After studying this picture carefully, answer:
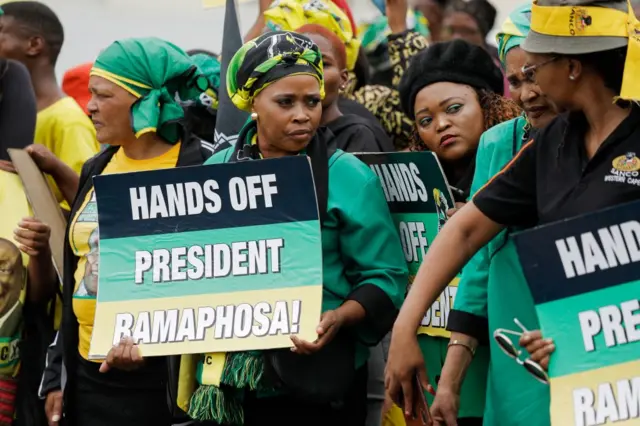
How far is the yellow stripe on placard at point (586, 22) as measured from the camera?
3.73 m

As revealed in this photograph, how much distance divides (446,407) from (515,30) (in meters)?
1.41

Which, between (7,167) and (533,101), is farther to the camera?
(7,167)

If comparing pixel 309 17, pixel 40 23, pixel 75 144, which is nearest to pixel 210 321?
pixel 309 17

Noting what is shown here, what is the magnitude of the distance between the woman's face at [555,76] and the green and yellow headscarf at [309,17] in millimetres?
2600

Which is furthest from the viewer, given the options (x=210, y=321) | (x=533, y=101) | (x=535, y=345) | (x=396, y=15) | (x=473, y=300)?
(x=396, y=15)

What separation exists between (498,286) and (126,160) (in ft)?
6.48

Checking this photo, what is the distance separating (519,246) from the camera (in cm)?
374

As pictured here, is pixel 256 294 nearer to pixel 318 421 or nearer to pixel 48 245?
pixel 318 421

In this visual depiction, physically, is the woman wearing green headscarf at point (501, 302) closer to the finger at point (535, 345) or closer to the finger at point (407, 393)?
the finger at point (407, 393)

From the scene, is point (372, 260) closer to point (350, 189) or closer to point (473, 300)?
point (350, 189)

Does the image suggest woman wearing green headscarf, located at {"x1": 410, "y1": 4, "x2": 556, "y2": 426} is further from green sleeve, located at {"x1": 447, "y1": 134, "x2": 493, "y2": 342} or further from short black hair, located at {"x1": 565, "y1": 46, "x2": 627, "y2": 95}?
short black hair, located at {"x1": 565, "y1": 46, "x2": 627, "y2": 95}

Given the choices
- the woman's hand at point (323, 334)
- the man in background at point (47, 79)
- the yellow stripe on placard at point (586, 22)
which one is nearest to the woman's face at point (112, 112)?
the man in background at point (47, 79)

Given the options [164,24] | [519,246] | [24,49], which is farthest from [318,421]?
[164,24]

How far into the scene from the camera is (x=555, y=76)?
12.5ft
